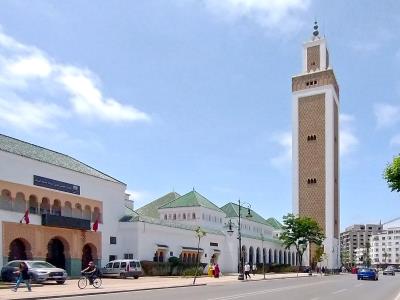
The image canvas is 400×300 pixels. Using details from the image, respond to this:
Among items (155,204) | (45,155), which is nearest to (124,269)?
(45,155)

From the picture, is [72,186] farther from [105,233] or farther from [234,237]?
[234,237]

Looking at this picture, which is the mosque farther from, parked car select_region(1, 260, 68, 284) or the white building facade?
parked car select_region(1, 260, 68, 284)

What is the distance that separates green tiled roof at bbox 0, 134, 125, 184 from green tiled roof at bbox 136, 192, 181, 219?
24.0 metres

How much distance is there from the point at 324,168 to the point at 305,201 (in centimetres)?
663

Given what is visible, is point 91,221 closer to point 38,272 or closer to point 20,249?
point 20,249

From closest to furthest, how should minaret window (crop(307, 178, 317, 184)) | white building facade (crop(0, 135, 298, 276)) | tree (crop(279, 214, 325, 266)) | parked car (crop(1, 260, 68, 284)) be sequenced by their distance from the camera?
1. parked car (crop(1, 260, 68, 284))
2. white building facade (crop(0, 135, 298, 276))
3. tree (crop(279, 214, 325, 266))
4. minaret window (crop(307, 178, 317, 184))

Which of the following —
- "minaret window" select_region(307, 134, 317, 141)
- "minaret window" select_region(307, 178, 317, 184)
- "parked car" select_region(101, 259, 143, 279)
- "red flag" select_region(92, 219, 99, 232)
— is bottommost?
"parked car" select_region(101, 259, 143, 279)

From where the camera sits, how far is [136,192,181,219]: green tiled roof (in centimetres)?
7464

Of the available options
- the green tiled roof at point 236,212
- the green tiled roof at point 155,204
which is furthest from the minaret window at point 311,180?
the green tiled roof at point 155,204

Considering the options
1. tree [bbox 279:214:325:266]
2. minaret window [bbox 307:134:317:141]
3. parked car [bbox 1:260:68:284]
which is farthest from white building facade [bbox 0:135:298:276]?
minaret window [bbox 307:134:317:141]

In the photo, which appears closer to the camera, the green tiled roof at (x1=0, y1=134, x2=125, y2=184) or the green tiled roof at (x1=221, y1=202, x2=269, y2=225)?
the green tiled roof at (x1=0, y1=134, x2=125, y2=184)

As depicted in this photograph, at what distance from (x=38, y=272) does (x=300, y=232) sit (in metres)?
59.5

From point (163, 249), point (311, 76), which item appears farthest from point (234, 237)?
point (311, 76)

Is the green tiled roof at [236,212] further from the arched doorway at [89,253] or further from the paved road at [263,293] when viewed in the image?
the paved road at [263,293]
